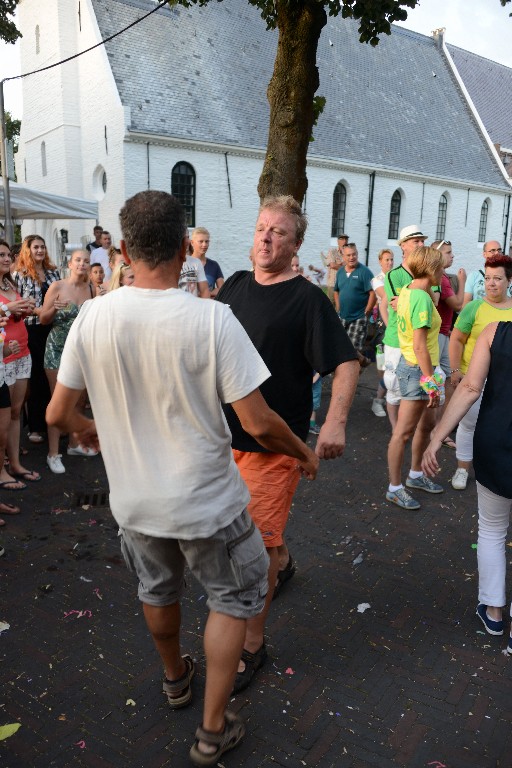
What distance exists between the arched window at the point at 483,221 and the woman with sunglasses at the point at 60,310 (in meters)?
32.7

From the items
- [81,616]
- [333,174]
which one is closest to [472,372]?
[81,616]

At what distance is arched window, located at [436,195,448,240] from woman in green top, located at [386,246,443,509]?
2970cm

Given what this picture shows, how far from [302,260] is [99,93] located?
34.1 ft

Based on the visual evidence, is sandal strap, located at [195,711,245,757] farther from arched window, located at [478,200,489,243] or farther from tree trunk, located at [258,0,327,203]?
arched window, located at [478,200,489,243]

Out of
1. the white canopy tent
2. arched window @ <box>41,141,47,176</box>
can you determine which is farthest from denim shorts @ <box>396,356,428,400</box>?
arched window @ <box>41,141,47,176</box>

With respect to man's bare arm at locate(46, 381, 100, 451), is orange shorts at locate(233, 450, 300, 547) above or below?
below

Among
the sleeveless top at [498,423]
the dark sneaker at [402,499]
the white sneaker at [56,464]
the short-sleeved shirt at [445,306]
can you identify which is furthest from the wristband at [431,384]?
the white sneaker at [56,464]

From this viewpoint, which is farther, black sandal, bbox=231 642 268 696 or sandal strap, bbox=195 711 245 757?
black sandal, bbox=231 642 268 696

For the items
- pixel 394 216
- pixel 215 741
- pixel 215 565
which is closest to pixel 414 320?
pixel 215 565

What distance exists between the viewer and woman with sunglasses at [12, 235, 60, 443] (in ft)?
18.9

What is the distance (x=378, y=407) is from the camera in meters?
7.77

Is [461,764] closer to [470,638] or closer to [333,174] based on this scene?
[470,638]

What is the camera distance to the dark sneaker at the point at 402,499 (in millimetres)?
4824

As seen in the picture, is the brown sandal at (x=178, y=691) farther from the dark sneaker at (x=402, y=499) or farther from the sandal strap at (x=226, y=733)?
the dark sneaker at (x=402, y=499)
